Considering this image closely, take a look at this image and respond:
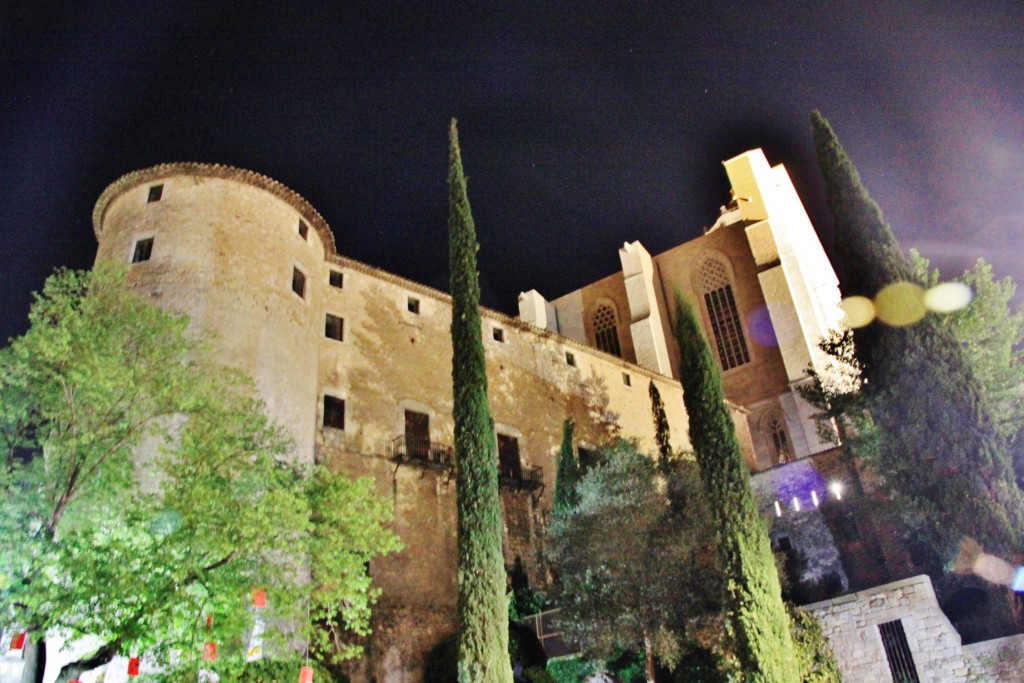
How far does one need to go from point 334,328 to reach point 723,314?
22.7 m

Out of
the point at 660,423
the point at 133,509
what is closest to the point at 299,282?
the point at 133,509

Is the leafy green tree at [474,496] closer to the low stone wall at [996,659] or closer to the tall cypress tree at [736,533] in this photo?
the tall cypress tree at [736,533]

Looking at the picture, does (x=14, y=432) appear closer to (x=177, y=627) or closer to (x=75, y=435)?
(x=75, y=435)

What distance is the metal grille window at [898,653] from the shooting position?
1614cm

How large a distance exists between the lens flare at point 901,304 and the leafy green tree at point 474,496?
30.7 feet

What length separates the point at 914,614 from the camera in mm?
16406

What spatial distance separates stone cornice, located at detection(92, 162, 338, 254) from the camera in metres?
22.0

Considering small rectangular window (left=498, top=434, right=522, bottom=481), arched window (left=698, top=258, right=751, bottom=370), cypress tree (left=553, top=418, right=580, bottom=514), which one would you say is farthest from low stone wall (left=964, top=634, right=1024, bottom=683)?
arched window (left=698, top=258, right=751, bottom=370)

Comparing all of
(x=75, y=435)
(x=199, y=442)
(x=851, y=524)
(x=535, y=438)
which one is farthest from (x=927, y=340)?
(x=75, y=435)

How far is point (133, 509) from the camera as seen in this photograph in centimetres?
1286

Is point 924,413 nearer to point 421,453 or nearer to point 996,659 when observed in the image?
point 996,659

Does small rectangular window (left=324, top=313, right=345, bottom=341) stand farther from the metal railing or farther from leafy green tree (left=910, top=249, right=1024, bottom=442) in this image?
leafy green tree (left=910, top=249, right=1024, bottom=442)

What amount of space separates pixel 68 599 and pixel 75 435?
277 centimetres

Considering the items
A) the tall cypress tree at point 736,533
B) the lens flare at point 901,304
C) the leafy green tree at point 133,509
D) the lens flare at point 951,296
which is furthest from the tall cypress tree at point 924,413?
the leafy green tree at point 133,509
